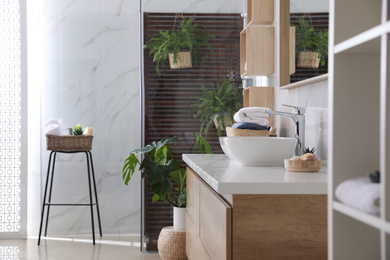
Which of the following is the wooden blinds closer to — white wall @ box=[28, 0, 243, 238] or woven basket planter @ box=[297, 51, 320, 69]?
white wall @ box=[28, 0, 243, 238]

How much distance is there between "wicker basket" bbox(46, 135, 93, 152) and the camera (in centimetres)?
436

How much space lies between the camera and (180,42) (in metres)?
4.18

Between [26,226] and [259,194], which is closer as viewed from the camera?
[259,194]

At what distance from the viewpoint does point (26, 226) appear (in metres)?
4.70

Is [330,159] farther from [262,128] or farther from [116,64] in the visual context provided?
[116,64]

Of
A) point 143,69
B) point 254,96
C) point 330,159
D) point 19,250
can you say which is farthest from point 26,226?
point 330,159

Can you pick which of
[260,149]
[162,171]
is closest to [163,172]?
[162,171]

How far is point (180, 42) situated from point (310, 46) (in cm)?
184

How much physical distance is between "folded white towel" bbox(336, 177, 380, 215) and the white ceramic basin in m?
1.06

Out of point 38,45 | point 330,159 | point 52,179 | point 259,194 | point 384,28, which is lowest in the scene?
point 52,179

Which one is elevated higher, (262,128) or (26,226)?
(262,128)

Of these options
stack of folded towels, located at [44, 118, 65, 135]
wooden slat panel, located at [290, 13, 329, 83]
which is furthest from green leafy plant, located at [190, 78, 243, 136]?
wooden slat panel, located at [290, 13, 329, 83]

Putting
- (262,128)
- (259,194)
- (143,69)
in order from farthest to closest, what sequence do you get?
(143,69), (262,128), (259,194)

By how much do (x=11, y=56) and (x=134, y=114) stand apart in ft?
3.91
